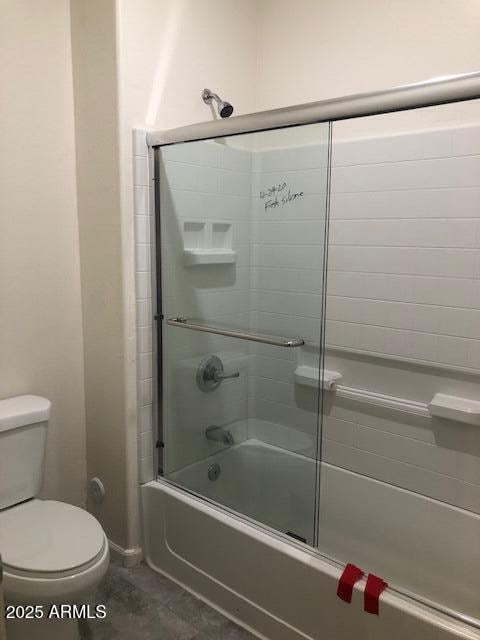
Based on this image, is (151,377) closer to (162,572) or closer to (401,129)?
(162,572)

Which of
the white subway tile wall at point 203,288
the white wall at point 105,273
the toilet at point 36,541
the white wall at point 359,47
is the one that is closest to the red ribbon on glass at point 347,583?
the toilet at point 36,541

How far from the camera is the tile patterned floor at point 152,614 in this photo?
5.82ft

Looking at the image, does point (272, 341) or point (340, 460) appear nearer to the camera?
point (272, 341)

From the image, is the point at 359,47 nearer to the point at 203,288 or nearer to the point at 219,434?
the point at 203,288

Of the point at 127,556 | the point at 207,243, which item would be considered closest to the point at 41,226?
the point at 207,243

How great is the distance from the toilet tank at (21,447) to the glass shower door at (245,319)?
49cm

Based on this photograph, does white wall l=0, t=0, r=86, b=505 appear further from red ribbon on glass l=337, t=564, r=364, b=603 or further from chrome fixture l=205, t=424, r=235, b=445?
red ribbon on glass l=337, t=564, r=364, b=603

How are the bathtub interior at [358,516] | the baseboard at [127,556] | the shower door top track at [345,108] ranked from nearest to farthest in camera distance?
the shower door top track at [345,108] < the bathtub interior at [358,516] < the baseboard at [127,556]

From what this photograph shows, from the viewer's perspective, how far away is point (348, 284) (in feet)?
7.28

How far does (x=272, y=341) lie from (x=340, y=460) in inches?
28.1

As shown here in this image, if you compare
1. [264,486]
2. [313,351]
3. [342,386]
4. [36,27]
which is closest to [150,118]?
[36,27]

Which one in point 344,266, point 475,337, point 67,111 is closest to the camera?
point 475,337

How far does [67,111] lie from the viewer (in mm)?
2061

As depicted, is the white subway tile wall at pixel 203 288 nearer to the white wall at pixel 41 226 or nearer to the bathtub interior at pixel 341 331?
the bathtub interior at pixel 341 331
